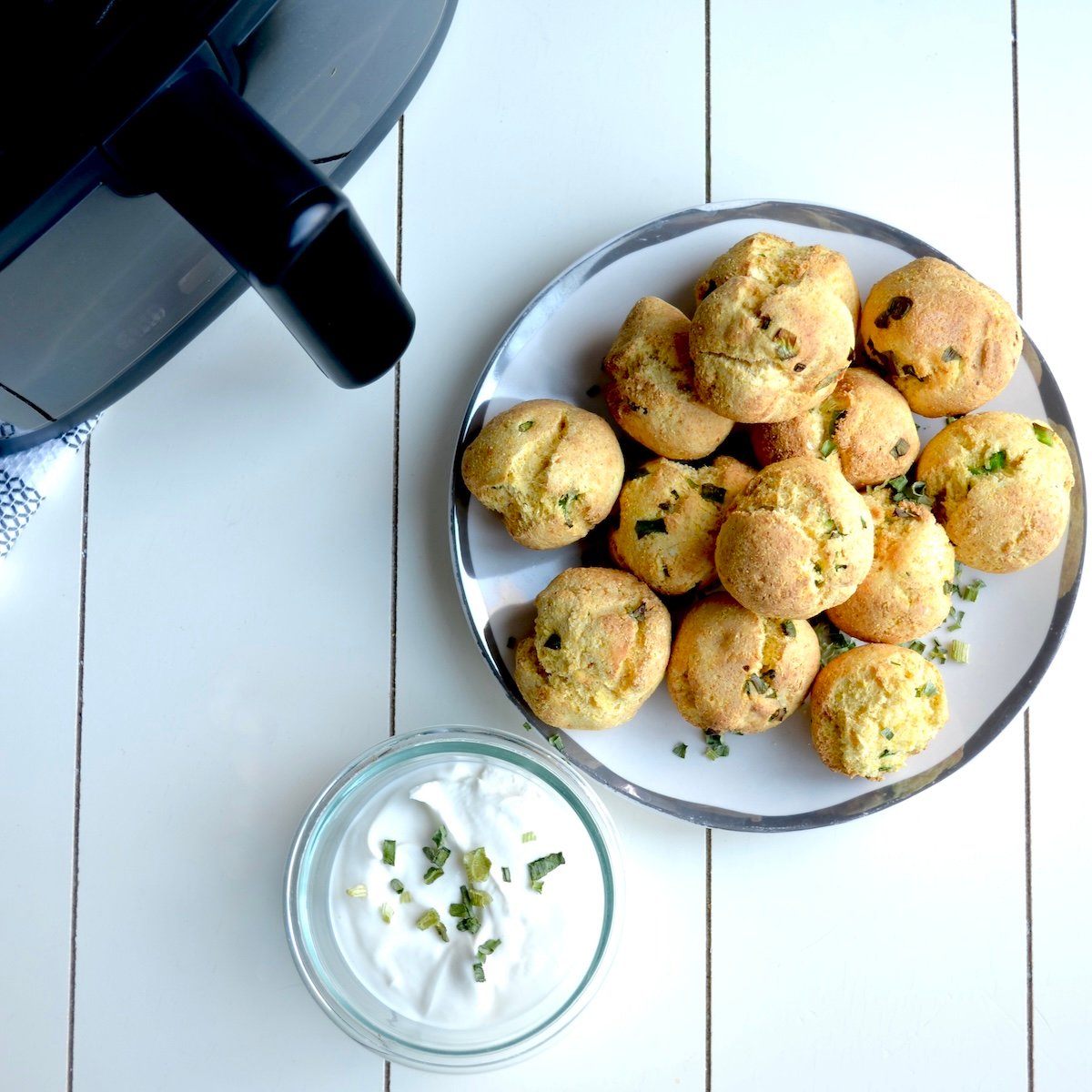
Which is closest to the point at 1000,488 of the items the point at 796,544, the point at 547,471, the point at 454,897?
the point at 796,544

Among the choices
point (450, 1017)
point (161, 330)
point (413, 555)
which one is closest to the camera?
point (161, 330)

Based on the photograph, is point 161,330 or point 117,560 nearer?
point 161,330

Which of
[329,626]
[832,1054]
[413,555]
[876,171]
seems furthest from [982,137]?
[832,1054]

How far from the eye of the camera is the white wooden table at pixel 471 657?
4.28ft

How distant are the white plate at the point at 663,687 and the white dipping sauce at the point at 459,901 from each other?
109mm

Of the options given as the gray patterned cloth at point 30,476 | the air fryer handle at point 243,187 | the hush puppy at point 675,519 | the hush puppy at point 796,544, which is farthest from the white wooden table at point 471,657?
the air fryer handle at point 243,187

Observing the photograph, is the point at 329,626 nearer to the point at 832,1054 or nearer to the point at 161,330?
the point at 161,330

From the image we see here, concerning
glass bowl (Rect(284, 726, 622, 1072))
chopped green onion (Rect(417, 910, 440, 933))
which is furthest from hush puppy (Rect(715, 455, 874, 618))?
chopped green onion (Rect(417, 910, 440, 933))

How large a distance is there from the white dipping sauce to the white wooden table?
0.12 m

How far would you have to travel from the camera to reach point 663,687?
3.99 feet

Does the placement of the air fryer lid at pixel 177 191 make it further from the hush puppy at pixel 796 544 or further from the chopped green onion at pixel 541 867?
the chopped green onion at pixel 541 867

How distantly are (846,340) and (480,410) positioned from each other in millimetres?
388

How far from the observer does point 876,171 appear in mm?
1329

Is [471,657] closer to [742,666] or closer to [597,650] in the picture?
[597,650]
